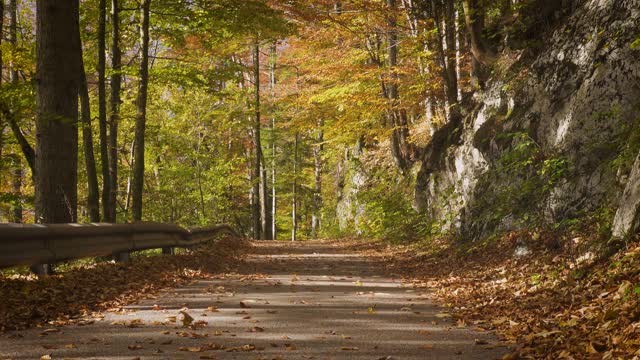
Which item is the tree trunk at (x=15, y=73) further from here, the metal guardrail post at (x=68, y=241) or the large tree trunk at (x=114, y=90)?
the metal guardrail post at (x=68, y=241)

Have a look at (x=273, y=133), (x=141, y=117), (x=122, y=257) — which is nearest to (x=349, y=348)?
(x=122, y=257)

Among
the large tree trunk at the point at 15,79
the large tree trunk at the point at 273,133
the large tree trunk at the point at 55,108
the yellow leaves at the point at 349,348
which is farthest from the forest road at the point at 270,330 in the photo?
the large tree trunk at the point at 273,133

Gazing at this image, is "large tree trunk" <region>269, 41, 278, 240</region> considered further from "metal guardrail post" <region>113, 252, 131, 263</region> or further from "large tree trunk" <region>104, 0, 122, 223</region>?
"metal guardrail post" <region>113, 252, 131, 263</region>

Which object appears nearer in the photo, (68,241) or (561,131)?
(68,241)

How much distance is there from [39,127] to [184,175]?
19.4 meters

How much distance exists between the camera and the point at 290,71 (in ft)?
147

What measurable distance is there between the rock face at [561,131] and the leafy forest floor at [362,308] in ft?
2.60

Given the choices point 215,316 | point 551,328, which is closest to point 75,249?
point 215,316

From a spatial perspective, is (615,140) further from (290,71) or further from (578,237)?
(290,71)

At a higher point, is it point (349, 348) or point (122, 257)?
point (122, 257)

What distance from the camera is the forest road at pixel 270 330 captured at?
199 inches

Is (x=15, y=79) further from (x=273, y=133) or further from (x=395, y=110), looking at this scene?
(x=273, y=133)

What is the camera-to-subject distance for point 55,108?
9328 millimetres

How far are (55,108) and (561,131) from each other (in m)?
8.69
